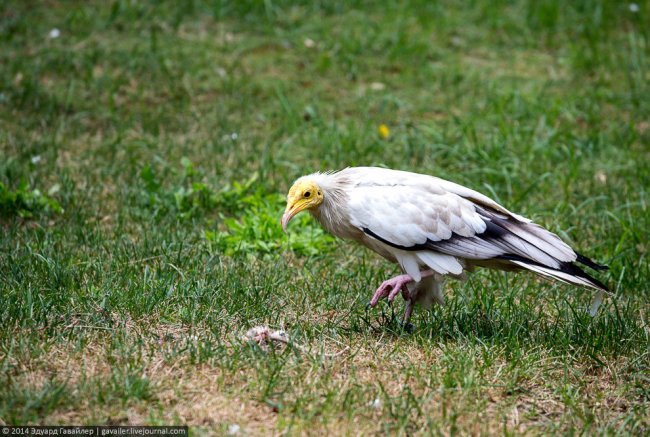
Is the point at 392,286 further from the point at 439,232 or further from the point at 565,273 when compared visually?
the point at 565,273

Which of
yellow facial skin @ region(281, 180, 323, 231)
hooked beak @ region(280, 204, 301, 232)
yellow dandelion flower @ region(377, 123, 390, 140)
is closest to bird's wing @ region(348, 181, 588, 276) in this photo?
yellow facial skin @ region(281, 180, 323, 231)

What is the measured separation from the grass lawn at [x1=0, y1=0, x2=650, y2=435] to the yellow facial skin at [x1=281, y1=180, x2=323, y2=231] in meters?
0.52

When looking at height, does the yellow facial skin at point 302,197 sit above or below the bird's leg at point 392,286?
above

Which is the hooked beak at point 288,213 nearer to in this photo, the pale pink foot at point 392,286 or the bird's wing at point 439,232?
the bird's wing at point 439,232

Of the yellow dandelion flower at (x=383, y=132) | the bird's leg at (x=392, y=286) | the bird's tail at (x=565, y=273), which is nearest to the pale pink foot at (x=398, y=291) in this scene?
the bird's leg at (x=392, y=286)

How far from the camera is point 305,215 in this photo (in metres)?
5.54

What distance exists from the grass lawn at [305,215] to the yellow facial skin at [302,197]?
518 millimetres

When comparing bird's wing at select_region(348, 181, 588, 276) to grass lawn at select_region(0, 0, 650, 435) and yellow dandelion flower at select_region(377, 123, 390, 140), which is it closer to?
grass lawn at select_region(0, 0, 650, 435)

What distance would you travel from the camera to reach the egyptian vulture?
401 centimetres

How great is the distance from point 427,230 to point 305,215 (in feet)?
5.41

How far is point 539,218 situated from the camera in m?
5.60

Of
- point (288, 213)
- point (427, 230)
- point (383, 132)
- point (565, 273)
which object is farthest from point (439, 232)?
point (383, 132)

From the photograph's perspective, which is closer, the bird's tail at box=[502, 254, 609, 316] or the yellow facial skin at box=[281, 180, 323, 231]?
the bird's tail at box=[502, 254, 609, 316]

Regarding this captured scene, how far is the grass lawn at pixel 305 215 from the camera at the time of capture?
3.40 meters
